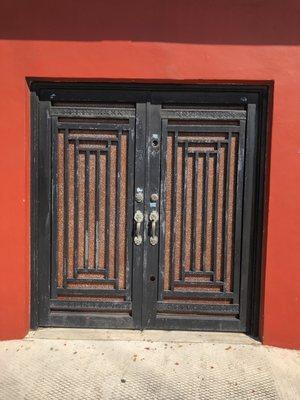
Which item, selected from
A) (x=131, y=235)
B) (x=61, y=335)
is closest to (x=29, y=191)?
(x=131, y=235)

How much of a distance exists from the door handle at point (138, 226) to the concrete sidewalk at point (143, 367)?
2.58 feet

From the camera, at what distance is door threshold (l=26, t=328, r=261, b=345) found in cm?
355

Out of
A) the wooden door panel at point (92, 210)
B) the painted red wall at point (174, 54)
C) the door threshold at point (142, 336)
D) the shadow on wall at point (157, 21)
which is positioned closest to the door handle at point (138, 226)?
the wooden door panel at point (92, 210)

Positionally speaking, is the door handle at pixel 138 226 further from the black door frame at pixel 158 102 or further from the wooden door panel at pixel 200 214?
the wooden door panel at pixel 200 214

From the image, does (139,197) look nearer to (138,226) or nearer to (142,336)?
(138,226)

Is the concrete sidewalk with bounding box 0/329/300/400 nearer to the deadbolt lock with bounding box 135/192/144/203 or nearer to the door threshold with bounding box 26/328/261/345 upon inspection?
the door threshold with bounding box 26/328/261/345

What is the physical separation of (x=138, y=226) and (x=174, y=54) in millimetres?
1410

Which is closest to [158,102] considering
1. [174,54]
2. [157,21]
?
[174,54]

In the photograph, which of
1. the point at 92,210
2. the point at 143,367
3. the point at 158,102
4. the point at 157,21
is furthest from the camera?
the point at 92,210

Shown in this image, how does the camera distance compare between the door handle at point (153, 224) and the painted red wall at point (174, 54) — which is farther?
the door handle at point (153, 224)

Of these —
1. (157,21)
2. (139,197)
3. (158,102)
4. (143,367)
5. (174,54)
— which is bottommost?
(143,367)

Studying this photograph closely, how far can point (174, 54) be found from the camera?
10.9 ft

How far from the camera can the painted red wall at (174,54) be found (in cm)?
327

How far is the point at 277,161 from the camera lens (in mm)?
3354
